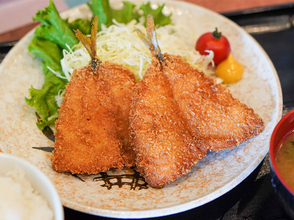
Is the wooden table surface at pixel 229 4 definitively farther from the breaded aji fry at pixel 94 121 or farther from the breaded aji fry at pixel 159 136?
the breaded aji fry at pixel 159 136

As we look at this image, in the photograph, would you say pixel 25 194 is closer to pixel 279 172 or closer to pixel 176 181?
pixel 176 181

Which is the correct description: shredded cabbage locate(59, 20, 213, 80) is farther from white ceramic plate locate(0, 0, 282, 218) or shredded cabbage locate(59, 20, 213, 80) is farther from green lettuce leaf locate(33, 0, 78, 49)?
white ceramic plate locate(0, 0, 282, 218)

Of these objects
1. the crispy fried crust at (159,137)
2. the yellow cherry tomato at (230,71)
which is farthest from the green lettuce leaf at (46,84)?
the yellow cherry tomato at (230,71)

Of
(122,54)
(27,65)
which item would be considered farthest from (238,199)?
(27,65)

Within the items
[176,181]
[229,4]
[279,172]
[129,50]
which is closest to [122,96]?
[129,50]

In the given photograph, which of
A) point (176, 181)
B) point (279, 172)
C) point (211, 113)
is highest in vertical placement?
point (211, 113)

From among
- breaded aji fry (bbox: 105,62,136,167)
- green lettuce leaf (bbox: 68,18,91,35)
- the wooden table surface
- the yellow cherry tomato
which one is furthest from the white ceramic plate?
the wooden table surface
